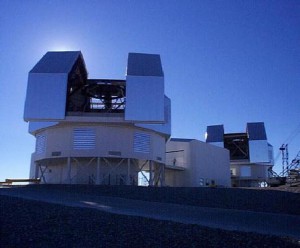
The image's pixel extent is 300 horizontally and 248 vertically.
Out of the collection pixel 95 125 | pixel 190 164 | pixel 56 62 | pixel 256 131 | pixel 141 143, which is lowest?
pixel 190 164

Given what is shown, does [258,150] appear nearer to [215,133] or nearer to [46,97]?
[215,133]

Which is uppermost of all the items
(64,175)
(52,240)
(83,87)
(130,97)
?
(83,87)

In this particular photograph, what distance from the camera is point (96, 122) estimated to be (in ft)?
122

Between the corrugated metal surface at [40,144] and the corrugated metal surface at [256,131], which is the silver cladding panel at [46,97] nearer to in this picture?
the corrugated metal surface at [40,144]

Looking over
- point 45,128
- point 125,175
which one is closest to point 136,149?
point 125,175

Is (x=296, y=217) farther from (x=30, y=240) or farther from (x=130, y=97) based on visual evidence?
(x=130, y=97)

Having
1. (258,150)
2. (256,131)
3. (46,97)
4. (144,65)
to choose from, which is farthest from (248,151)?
(46,97)

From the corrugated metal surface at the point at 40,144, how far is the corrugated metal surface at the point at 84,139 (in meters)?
4.01

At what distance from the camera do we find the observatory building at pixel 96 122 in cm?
3569

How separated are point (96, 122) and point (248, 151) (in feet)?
120

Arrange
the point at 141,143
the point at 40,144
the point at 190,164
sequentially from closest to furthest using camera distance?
1. the point at 141,143
2. the point at 40,144
3. the point at 190,164

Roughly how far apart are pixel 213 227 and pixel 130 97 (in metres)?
24.0

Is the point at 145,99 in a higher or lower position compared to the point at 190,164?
higher

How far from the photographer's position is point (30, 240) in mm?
10922
